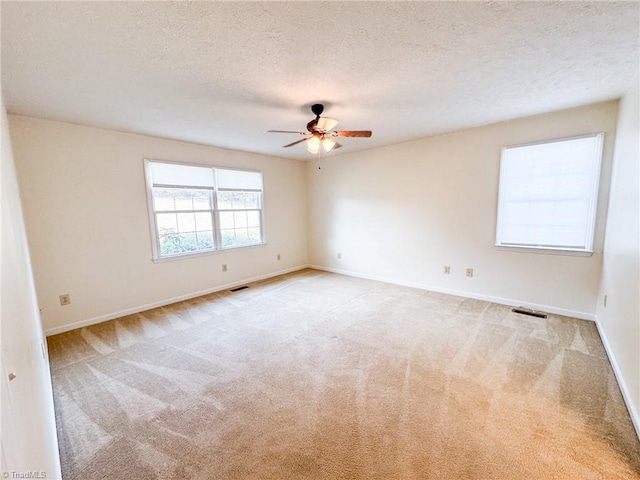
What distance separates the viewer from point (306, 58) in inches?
72.9

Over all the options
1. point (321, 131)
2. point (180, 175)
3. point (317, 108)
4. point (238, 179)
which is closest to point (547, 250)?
point (321, 131)

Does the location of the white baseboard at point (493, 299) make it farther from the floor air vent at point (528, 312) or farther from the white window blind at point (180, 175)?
the white window blind at point (180, 175)

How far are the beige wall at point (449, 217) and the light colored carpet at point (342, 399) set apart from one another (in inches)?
21.2

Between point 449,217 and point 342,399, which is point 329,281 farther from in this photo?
point 342,399

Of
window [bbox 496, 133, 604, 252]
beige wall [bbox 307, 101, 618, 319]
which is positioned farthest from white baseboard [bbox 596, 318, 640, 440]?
window [bbox 496, 133, 604, 252]

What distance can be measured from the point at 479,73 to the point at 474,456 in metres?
2.68

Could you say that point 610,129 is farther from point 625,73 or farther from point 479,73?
point 479,73

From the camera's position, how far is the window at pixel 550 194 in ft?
9.78

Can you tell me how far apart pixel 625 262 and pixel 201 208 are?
16.1ft

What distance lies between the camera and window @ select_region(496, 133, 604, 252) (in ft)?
9.78

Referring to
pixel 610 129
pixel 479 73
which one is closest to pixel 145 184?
pixel 479 73

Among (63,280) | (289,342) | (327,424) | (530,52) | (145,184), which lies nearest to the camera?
(327,424)

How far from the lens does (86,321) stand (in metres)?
3.21

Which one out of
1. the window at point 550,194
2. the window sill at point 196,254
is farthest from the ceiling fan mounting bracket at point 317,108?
the window sill at point 196,254
